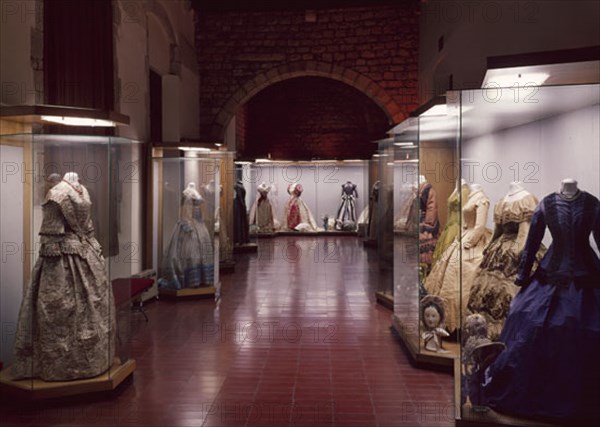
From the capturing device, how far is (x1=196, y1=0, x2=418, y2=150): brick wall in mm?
11922

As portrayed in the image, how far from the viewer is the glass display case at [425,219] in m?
4.93

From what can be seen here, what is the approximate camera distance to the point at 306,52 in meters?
12.0

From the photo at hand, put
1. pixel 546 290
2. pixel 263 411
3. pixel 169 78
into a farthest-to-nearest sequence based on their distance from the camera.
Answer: pixel 169 78 < pixel 263 411 < pixel 546 290

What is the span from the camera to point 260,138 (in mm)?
19266

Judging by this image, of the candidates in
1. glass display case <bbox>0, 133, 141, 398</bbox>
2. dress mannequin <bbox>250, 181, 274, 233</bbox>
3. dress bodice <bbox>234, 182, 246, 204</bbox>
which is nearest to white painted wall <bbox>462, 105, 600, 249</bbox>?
glass display case <bbox>0, 133, 141, 398</bbox>

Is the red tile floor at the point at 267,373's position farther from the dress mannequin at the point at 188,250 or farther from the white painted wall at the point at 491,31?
the white painted wall at the point at 491,31

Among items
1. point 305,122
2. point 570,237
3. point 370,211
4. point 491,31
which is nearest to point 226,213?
point 370,211

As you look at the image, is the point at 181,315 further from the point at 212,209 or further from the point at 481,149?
the point at 481,149

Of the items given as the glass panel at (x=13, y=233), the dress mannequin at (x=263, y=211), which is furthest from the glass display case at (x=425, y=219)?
the dress mannequin at (x=263, y=211)

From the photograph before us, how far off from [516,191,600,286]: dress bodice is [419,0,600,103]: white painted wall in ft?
8.46

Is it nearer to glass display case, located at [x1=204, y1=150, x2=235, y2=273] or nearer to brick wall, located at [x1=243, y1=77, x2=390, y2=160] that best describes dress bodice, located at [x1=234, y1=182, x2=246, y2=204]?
glass display case, located at [x1=204, y1=150, x2=235, y2=273]

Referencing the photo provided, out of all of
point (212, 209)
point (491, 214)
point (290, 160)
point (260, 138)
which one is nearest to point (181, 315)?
point (212, 209)

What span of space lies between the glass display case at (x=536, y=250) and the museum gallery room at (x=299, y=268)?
1 cm

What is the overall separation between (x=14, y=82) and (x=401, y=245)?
3888 millimetres
